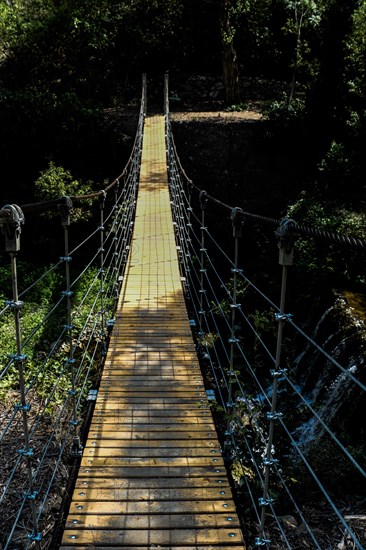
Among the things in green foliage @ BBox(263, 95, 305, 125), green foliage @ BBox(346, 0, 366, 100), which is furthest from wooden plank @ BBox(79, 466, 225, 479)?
green foliage @ BBox(263, 95, 305, 125)

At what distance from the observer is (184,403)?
2.89 metres

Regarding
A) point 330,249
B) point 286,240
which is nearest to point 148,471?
point 286,240

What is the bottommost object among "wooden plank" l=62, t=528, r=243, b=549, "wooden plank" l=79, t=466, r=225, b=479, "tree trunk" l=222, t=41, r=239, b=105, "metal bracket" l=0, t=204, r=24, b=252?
"wooden plank" l=62, t=528, r=243, b=549

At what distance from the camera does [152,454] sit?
2445mm

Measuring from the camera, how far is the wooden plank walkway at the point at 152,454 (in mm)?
1998

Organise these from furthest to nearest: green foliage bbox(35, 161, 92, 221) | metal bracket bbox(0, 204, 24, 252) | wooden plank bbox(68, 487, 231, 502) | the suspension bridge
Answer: green foliage bbox(35, 161, 92, 221), wooden plank bbox(68, 487, 231, 502), the suspension bridge, metal bracket bbox(0, 204, 24, 252)

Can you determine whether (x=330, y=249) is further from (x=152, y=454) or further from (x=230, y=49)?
(x=230, y=49)

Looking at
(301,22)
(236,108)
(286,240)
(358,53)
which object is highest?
(301,22)

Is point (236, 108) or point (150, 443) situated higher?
point (236, 108)

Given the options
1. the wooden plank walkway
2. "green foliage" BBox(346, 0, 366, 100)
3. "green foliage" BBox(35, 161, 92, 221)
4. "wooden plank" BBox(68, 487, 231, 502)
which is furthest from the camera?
"green foliage" BBox(346, 0, 366, 100)

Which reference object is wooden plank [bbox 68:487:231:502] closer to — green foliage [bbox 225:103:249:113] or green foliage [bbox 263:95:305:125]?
green foliage [bbox 263:95:305:125]

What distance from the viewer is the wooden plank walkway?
2.00m

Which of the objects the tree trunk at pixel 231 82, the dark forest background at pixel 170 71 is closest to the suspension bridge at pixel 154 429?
the dark forest background at pixel 170 71

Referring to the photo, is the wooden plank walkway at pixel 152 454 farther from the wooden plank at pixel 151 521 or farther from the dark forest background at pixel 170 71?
the dark forest background at pixel 170 71
